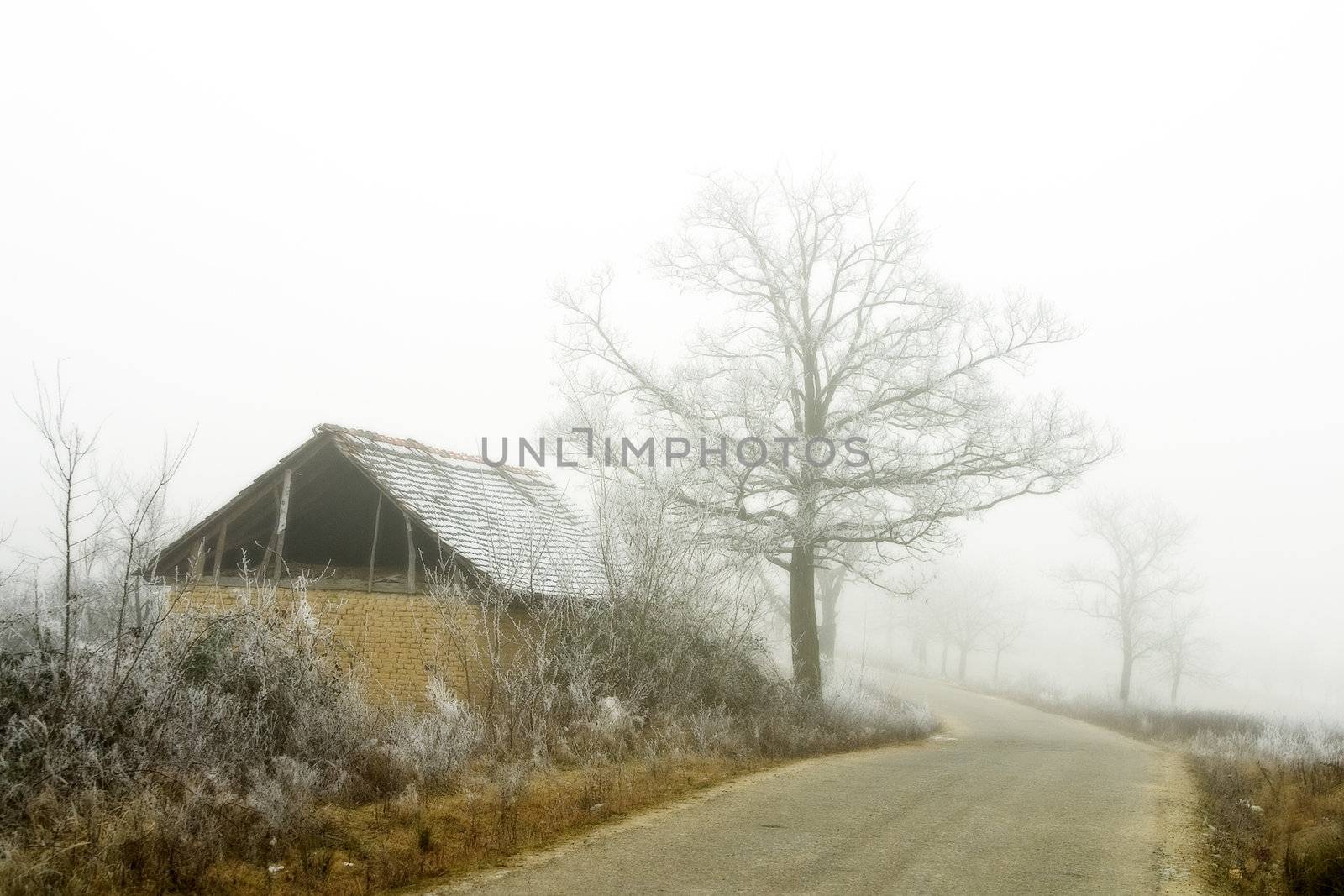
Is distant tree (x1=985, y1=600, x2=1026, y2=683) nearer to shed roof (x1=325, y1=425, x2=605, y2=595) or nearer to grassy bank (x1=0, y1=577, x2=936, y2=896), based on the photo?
shed roof (x1=325, y1=425, x2=605, y2=595)

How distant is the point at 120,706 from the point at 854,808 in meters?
6.30

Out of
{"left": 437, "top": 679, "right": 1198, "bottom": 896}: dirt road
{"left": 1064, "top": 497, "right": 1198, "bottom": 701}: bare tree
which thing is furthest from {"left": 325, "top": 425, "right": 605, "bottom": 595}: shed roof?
{"left": 1064, "top": 497, "right": 1198, "bottom": 701}: bare tree

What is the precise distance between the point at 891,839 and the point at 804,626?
9462 millimetres

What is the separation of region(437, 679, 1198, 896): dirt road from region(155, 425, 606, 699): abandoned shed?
506 cm

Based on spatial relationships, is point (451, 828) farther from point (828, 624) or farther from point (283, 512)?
point (828, 624)

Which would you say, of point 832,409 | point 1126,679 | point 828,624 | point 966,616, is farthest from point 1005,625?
point 832,409

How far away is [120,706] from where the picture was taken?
23.0 feet

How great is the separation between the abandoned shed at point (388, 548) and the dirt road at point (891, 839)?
5061 millimetres

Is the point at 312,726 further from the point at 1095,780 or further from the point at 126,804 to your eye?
the point at 1095,780

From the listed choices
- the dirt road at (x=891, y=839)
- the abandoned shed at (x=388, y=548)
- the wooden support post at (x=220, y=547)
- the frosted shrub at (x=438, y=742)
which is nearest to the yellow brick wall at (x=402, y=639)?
the abandoned shed at (x=388, y=548)

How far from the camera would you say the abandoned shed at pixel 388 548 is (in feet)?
45.8

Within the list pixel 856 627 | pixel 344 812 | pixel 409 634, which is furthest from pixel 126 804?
pixel 856 627

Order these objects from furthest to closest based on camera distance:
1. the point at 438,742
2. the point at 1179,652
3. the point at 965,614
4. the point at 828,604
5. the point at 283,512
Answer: the point at 965,614 → the point at 1179,652 → the point at 828,604 → the point at 283,512 → the point at 438,742

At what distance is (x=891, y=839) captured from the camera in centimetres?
714
